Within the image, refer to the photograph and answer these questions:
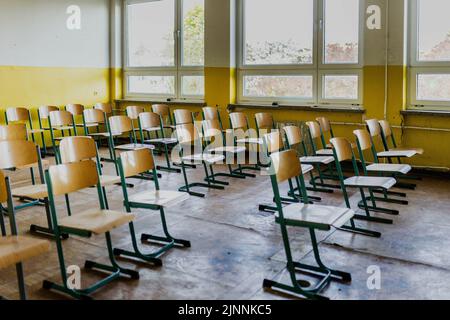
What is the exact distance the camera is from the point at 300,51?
24.6 feet

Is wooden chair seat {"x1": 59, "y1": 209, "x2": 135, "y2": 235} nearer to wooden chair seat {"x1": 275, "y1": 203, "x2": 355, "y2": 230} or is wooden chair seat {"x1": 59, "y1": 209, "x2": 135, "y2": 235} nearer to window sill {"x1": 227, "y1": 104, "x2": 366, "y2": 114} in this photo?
wooden chair seat {"x1": 275, "y1": 203, "x2": 355, "y2": 230}

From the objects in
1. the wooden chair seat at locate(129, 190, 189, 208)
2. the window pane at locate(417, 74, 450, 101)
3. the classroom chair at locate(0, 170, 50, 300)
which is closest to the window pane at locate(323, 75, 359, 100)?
the window pane at locate(417, 74, 450, 101)

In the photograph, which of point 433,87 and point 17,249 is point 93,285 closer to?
point 17,249

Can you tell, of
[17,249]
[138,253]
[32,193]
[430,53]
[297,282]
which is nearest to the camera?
[17,249]

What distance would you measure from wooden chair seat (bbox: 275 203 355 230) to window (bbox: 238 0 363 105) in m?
4.27

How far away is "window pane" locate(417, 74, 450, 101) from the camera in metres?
6.47

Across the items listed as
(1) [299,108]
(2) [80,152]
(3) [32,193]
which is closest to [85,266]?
(3) [32,193]

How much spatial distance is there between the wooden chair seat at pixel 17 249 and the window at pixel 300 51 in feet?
18.1

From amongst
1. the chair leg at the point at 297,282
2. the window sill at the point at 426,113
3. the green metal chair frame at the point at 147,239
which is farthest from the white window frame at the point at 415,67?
the green metal chair frame at the point at 147,239

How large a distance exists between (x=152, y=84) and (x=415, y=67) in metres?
4.80

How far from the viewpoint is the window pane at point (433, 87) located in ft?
21.2

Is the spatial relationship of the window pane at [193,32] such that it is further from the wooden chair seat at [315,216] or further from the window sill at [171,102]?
the wooden chair seat at [315,216]

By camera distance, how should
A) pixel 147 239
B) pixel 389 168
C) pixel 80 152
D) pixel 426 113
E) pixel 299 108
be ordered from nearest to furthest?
1. pixel 147 239
2. pixel 80 152
3. pixel 389 168
4. pixel 426 113
5. pixel 299 108
